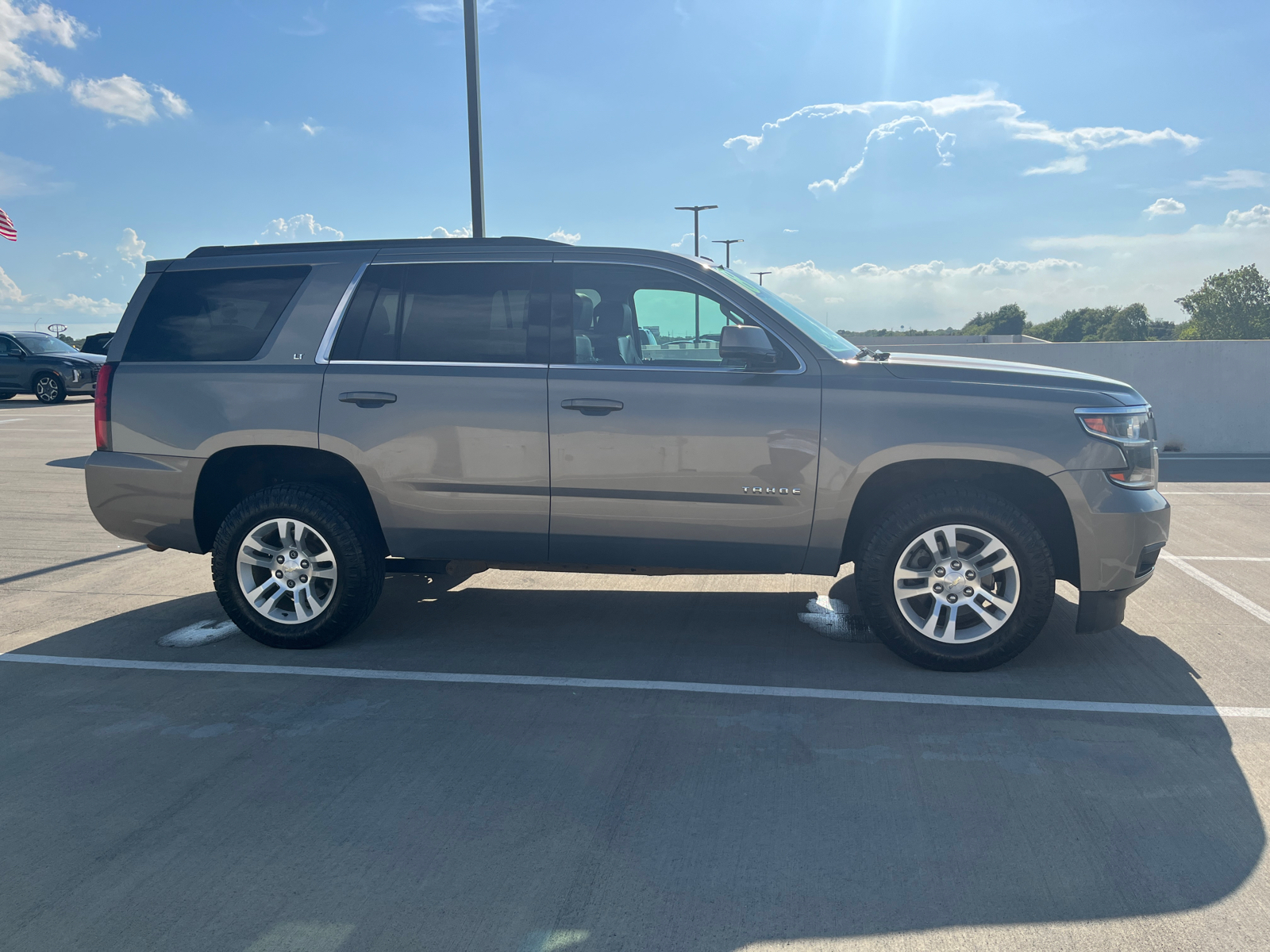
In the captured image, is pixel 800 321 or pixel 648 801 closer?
pixel 648 801

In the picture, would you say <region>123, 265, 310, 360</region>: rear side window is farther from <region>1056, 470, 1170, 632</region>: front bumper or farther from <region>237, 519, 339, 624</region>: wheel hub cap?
<region>1056, 470, 1170, 632</region>: front bumper

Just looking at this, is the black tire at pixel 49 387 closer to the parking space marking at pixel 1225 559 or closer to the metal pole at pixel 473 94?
the metal pole at pixel 473 94

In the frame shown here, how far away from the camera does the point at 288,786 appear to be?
11.7 feet

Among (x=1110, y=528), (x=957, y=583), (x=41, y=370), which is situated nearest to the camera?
(x=1110, y=528)

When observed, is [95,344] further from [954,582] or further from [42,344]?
[954,582]

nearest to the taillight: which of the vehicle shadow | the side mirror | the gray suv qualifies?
the gray suv

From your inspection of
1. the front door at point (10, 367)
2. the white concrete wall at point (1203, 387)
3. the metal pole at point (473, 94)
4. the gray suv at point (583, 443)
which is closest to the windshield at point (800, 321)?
the gray suv at point (583, 443)

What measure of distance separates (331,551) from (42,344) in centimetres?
2376

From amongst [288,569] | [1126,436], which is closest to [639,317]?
[288,569]

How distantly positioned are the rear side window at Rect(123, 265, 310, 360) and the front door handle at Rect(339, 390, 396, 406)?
63 centimetres

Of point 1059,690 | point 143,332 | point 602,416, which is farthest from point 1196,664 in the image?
point 143,332

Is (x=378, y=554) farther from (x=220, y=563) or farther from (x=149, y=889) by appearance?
(x=149, y=889)

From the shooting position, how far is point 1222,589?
20.8ft

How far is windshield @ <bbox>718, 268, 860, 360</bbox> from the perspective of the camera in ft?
16.2
